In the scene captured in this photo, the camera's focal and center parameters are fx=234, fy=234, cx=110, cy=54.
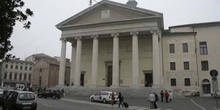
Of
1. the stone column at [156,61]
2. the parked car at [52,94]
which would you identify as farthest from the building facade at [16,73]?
the stone column at [156,61]

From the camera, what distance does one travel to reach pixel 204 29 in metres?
42.9

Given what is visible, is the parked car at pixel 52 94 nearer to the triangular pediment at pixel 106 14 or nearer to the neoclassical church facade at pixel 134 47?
the neoclassical church facade at pixel 134 47

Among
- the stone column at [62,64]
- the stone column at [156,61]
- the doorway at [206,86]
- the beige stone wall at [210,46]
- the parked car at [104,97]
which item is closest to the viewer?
the parked car at [104,97]

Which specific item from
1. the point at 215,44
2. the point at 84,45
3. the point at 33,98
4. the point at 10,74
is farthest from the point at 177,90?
the point at 10,74

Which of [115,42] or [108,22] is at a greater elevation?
[108,22]

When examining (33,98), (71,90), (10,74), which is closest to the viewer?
(33,98)

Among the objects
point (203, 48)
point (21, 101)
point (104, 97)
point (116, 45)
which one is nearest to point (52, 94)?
point (104, 97)

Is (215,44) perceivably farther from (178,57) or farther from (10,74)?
(10,74)

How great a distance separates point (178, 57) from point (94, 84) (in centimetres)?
1560

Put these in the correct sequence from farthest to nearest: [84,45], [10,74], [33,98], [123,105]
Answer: [10,74] < [84,45] < [123,105] < [33,98]

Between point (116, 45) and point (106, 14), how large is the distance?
6199mm

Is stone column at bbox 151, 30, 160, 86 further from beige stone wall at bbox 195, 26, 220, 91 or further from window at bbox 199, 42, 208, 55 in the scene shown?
window at bbox 199, 42, 208, 55

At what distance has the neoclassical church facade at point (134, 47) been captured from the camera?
38.6m

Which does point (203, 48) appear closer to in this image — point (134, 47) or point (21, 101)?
point (134, 47)
